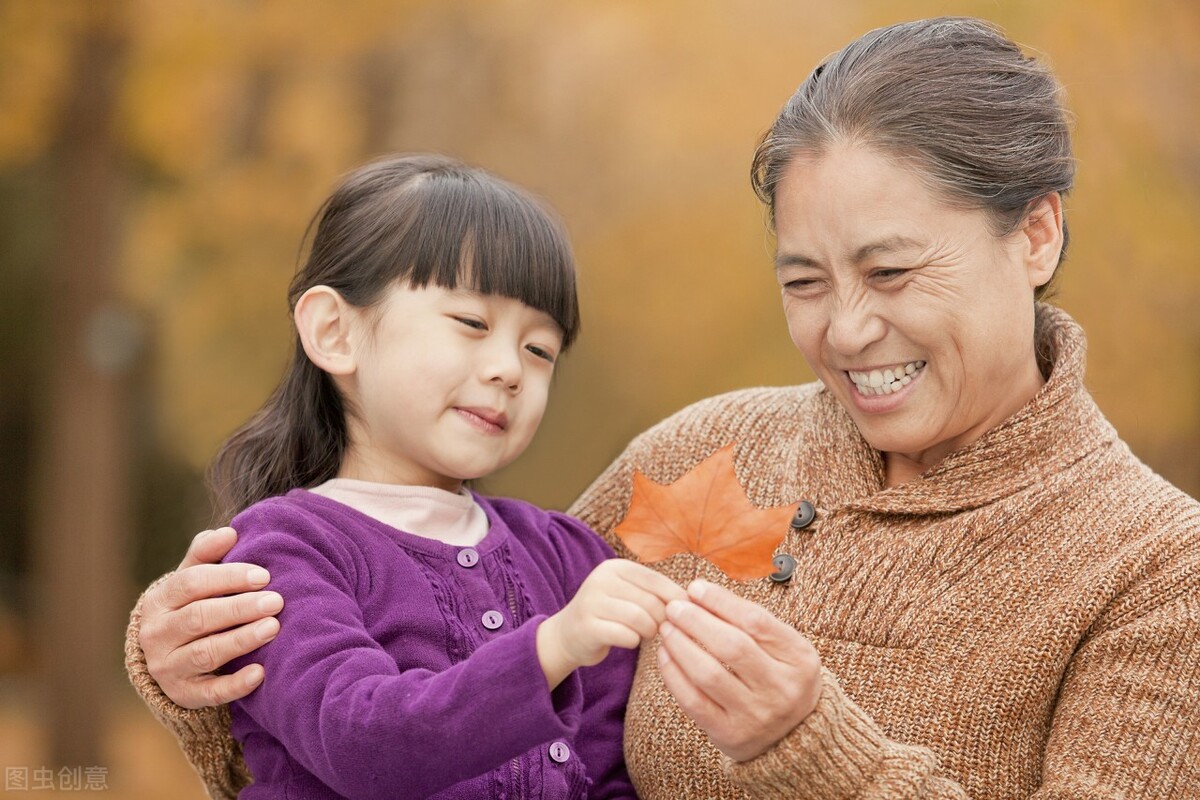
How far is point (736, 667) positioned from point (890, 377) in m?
0.51

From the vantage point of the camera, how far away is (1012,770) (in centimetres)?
138

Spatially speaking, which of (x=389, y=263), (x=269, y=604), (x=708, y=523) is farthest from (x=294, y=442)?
(x=708, y=523)

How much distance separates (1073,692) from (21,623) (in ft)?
12.3

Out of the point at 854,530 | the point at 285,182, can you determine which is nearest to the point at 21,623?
the point at 285,182

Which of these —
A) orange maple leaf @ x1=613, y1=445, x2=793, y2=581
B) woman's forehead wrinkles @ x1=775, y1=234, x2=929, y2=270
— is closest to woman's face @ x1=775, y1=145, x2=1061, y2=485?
woman's forehead wrinkles @ x1=775, y1=234, x2=929, y2=270

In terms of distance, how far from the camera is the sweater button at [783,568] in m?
1.53

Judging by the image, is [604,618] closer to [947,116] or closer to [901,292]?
[901,292]

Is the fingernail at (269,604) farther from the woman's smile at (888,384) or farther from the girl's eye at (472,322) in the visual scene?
the woman's smile at (888,384)

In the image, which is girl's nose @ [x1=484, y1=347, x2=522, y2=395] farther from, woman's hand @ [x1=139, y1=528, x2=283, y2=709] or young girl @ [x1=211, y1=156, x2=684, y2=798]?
woman's hand @ [x1=139, y1=528, x2=283, y2=709]

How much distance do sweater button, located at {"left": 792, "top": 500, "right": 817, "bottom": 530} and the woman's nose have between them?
22 centimetres

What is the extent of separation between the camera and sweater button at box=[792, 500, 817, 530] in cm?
155

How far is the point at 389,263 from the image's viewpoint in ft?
4.94

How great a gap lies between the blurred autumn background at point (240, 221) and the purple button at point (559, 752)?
252cm

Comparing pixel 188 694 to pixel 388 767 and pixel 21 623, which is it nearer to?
pixel 388 767
